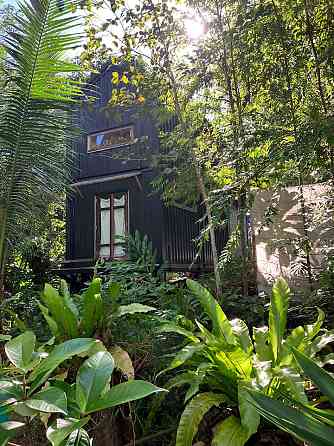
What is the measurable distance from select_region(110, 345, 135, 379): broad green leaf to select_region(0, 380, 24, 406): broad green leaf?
4.04 feet

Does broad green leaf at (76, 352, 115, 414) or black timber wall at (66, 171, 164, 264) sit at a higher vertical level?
black timber wall at (66, 171, 164, 264)

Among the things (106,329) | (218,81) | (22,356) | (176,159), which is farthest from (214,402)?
(218,81)

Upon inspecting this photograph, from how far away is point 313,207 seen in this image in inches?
158

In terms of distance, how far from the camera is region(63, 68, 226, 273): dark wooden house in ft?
32.0

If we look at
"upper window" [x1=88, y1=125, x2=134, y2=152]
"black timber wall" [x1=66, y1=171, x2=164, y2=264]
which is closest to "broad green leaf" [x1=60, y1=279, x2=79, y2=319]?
"black timber wall" [x1=66, y1=171, x2=164, y2=264]

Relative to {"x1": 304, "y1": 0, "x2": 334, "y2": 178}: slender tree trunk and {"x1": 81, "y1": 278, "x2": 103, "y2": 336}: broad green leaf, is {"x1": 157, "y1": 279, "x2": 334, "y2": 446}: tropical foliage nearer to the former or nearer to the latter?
{"x1": 81, "y1": 278, "x2": 103, "y2": 336}: broad green leaf

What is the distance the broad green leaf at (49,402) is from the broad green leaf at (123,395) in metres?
0.06

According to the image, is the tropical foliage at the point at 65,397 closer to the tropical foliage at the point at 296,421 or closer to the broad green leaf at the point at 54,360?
the broad green leaf at the point at 54,360

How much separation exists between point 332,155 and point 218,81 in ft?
6.30

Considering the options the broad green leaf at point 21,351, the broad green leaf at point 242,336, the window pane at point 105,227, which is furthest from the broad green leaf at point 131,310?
the window pane at point 105,227

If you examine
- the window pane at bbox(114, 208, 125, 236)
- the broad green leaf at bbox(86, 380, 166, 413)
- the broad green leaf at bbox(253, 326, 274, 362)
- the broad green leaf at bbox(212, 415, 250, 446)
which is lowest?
the broad green leaf at bbox(212, 415, 250, 446)

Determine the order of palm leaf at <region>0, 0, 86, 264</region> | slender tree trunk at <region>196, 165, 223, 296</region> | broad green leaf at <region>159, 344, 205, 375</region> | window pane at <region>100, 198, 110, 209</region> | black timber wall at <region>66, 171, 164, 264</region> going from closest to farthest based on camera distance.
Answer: broad green leaf at <region>159, 344, 205, 375</region> → palm leaf at <region>0, 0, 86, 264</region> → slender tree trunk at <region>196, 165, 223, 296</region> → black timber wall at <region>66, 171, 164, 264</region> → window pane at <region>100, 198, 110, 209</region>

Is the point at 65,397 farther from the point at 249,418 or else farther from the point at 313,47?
the point at 313,47

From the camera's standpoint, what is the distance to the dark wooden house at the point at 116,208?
9.74 metres
